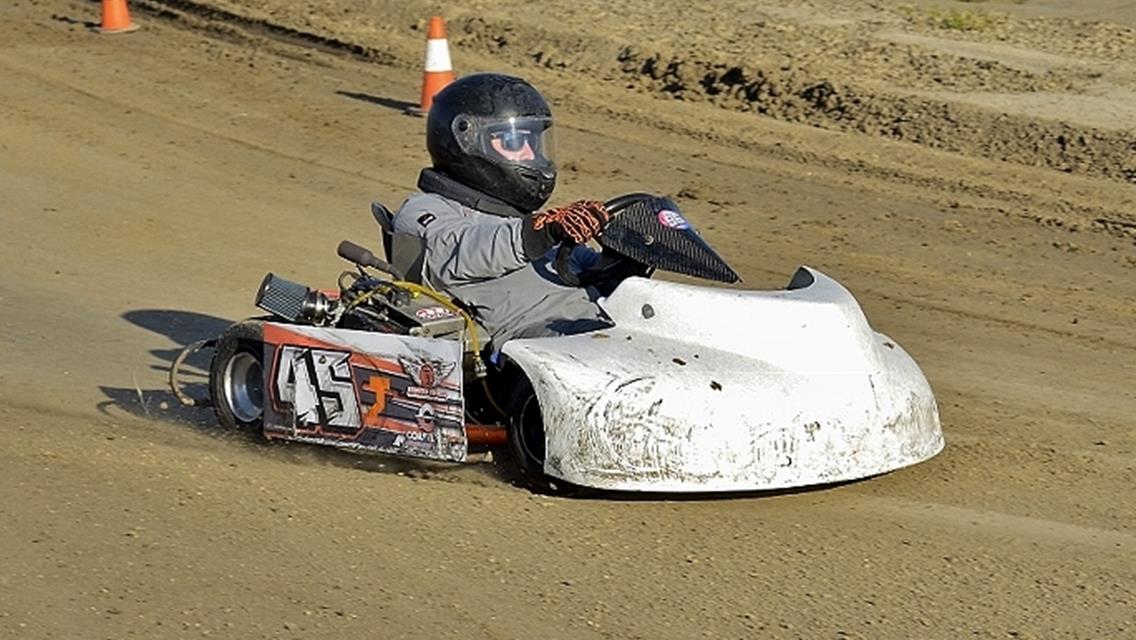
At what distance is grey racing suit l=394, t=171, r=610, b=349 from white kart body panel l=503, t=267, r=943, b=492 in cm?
46

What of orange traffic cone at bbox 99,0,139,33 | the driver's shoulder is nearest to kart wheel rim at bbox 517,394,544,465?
the driver's shoulder

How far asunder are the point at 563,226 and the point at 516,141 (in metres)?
0.67

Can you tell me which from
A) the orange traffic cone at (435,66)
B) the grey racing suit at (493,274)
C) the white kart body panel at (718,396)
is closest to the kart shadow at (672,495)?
the white kart body panel at (718,396)

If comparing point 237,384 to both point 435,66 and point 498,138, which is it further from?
point 435,66

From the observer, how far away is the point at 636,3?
15930 millimetres

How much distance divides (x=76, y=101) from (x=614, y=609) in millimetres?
9576

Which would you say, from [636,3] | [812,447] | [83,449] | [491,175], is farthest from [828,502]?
[636,3]

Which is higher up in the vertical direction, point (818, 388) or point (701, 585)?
point (818, 388)

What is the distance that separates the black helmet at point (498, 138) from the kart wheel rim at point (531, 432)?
1009mm

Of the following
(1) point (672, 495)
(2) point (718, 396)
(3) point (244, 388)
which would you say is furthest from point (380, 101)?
(2) point (718, 396)

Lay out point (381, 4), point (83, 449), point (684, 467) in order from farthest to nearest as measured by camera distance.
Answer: point (381, 4) < point (83, 449) < point (684, 467)

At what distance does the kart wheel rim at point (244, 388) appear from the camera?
6.95m

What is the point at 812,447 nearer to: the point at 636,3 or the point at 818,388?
the point at 818,388

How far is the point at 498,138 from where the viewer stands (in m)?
6.79
